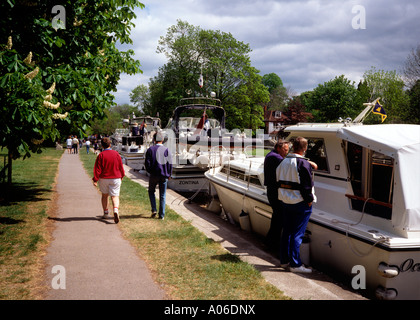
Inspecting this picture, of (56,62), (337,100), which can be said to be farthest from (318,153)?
(337,100)

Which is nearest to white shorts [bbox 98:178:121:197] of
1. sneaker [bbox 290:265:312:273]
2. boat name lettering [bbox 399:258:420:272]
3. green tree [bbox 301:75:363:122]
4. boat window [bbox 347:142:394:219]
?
sneaker [bbox 290:265:312:273]

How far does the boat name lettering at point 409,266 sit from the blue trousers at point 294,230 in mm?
1390

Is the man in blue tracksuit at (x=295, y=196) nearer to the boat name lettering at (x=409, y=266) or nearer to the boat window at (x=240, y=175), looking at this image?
the boat name lettering at (x=409, y=266)

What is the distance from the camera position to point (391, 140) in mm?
4625

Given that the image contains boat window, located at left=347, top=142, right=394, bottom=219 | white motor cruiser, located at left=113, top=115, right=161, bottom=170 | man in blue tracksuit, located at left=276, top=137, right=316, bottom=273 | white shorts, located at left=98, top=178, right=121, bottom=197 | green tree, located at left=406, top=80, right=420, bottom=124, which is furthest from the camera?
green tree, located at left=406, top=80, right=420, bottom=124

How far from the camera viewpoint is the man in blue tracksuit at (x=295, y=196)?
16.1 feet

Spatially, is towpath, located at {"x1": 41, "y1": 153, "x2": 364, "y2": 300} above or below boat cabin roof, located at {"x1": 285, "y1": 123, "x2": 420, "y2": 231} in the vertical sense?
below

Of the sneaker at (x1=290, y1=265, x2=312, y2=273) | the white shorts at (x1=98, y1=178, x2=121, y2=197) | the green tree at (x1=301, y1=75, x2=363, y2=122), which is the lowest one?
the sneaker at (x1=290, y1=265, x2=312, y2=273)

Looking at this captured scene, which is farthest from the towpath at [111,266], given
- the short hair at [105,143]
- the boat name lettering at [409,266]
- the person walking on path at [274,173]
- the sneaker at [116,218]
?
the short hair at [105,143]

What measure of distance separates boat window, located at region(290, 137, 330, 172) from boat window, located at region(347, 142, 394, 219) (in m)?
0.51

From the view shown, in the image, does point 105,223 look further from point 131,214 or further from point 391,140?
point 391,140

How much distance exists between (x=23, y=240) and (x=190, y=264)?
Answer: 3.22 m

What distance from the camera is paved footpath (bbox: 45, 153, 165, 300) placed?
4.08 m

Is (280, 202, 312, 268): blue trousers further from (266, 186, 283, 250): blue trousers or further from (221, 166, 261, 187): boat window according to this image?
(221, 166, 261, 187): boat window
